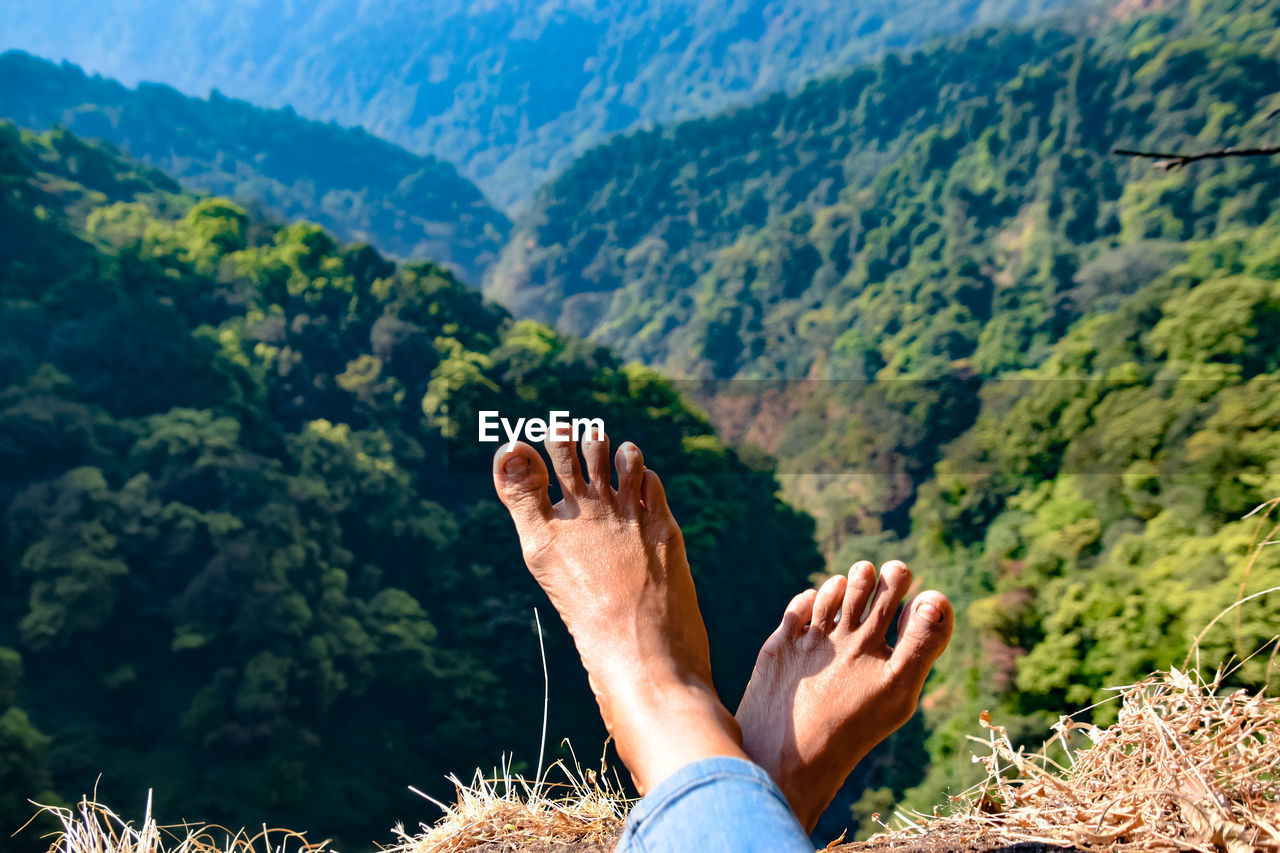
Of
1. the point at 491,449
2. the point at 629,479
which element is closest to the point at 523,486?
the point at 629,479

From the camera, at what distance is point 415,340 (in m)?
18.3

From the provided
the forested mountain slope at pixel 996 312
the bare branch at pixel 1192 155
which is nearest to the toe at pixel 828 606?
the forested mountain slope at pixel 996 312

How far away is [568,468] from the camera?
5.77 feet

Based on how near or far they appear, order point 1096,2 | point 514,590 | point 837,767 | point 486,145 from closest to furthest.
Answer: point 837,767 → point 514,590 → point 1096,2 → point 486,145

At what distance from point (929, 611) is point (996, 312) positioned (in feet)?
95.3

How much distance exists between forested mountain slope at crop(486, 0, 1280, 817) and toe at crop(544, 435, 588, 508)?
1.20 meters

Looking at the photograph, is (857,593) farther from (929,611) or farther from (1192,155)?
(1192,155)

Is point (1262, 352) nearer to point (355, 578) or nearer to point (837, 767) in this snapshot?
point (837, 767)

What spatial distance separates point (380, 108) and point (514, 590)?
80277mm

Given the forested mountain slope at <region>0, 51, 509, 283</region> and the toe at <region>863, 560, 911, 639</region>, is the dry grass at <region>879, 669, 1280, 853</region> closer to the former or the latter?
the toe at <region>863, 560, 911, 639</region>

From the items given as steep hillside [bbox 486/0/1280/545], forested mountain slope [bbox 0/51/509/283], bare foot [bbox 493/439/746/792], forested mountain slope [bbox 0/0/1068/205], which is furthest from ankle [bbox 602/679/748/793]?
forested mountain slope [bbox 0/0/1068/205]

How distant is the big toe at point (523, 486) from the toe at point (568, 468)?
45mm

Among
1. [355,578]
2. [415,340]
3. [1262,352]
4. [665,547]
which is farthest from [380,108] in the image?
[665,547]

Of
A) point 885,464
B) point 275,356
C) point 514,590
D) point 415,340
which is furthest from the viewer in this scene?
point 885,464
